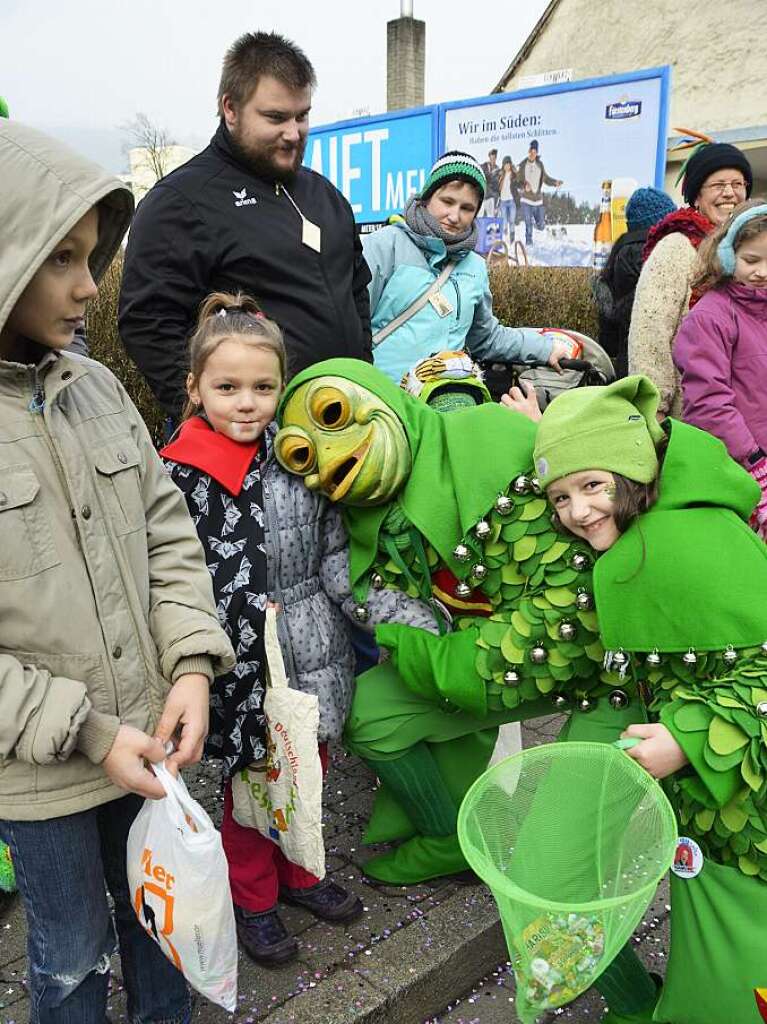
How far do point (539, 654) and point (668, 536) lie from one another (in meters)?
0.44

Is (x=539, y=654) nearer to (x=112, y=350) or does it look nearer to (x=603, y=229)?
(x=112, y=350)

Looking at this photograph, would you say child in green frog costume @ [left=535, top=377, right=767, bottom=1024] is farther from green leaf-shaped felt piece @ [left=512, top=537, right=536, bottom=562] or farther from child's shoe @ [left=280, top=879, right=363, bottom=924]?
child's shoe @ [left=280, top=879, right=363, bottom=924]

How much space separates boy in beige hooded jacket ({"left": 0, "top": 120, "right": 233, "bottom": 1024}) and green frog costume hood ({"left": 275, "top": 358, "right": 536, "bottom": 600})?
0.49m

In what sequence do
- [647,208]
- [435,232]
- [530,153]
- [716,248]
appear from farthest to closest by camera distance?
[530,153] < [647,208] < [435,232] < [716,248]

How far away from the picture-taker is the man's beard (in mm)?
2732

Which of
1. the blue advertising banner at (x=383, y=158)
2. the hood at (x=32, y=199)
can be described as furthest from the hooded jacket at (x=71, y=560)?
the blue advertising banner at (x=383, y=158)

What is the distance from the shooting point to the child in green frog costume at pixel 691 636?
5.79 feet

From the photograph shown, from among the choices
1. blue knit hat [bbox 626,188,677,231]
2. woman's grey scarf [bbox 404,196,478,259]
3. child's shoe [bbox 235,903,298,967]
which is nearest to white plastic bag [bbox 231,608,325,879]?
child's shoe [bbox 235,903,298,967]

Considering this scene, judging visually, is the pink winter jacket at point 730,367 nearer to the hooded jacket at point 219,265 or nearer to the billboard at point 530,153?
the hooded jacket at point 219,265

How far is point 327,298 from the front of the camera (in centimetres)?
285

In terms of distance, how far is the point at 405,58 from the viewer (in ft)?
75.3

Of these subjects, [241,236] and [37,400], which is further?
[241,236]

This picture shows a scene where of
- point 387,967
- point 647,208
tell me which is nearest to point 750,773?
point 387,967

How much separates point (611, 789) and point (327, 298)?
1759 millimetres
